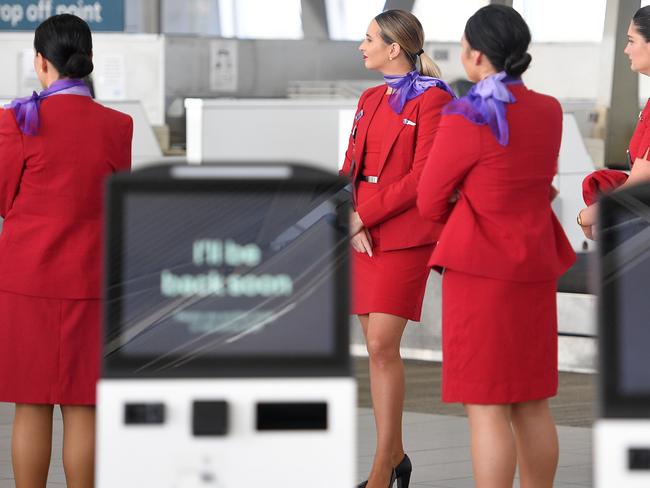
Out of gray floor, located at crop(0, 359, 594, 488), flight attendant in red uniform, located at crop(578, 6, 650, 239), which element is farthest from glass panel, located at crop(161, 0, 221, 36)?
flight attendant in red uniform, located at crop(578, 6, 650, 239)

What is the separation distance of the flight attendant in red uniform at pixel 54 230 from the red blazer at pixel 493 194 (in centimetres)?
98

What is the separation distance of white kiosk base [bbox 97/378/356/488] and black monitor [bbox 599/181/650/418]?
0.50m

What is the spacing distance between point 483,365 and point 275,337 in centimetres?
119

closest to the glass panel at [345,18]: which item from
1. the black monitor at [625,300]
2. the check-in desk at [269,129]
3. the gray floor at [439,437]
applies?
the check-in desk at [269,129]

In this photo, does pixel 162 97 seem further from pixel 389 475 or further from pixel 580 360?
pixel 389 475

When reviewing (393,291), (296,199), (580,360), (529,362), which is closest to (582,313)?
(580,360)

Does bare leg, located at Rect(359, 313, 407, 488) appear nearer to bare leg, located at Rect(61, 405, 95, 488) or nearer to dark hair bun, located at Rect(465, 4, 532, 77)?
bare leg, located at Rect(61, 405, 95, 488)

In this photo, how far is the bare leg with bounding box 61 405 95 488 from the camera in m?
4.64

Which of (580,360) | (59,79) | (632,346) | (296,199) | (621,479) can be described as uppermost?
(59,79)

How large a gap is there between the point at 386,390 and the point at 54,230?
1407 millimetres

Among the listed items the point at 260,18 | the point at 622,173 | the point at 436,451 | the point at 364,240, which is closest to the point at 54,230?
the point at 364,240

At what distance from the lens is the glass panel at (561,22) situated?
28.0 metres

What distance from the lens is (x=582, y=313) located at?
32.6 ft

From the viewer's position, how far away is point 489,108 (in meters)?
4.22
